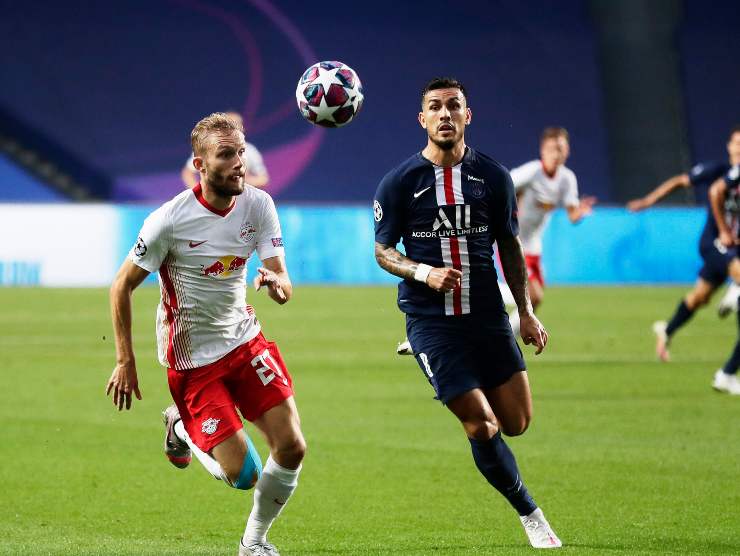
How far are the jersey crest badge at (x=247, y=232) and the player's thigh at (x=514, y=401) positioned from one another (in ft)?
4.56

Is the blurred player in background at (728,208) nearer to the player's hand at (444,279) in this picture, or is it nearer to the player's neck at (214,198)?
the player's hand at (444,279)

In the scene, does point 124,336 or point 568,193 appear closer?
point 124,336

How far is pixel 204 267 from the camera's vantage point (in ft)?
22.0

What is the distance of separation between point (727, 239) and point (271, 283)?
8.14 metres

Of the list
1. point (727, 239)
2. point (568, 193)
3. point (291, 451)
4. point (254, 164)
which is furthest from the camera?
point (254, 164)

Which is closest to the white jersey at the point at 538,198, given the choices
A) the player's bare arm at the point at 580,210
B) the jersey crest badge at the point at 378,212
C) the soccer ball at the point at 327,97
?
the player's bare arm at the point at 580,210

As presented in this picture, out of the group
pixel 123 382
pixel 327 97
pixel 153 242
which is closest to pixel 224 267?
pixel 153 242

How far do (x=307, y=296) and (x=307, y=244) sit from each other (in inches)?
102

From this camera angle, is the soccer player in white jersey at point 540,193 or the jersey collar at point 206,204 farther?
the soccer player in white jersey at point 540,193

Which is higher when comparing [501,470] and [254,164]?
[254,164]

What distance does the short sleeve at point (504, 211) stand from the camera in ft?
23.2

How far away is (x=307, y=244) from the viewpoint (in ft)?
87.6

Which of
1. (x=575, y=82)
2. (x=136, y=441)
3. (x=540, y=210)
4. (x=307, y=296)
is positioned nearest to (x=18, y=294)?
(x=307, y=296)

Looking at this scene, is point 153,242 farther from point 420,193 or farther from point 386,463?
point 386,463
